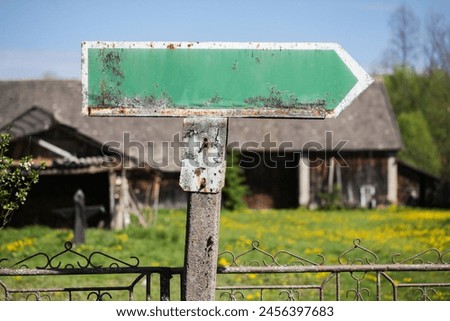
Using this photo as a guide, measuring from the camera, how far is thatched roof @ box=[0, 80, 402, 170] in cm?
2859

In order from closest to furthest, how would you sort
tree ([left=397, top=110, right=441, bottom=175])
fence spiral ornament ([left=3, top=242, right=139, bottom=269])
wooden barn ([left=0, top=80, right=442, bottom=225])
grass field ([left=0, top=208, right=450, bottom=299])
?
fence spiral ornament ([left=3, top=242, right=139, bottom=269]) < grass field ([left=0, top=208, right=450, bottom=299]) < wooden barn ([left=0, top=80, right=442, bottom=225]) < tree ([left=397, top=110, right=441, bottom=175])

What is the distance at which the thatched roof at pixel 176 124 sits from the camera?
28594 millimetres

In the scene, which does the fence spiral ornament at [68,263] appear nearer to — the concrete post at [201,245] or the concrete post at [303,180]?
the concrete post at [201,245]

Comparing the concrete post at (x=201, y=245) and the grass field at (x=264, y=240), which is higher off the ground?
the concrete post at (x=201, y=245)

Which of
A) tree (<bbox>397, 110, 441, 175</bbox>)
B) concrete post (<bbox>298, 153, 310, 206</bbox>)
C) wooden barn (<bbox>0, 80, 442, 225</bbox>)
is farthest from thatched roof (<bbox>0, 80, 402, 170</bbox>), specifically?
tree (<bbox>397, 110, 441, 175</bbox>)

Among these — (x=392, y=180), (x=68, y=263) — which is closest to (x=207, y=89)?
(x=68, y=263)

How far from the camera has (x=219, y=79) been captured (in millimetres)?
3199

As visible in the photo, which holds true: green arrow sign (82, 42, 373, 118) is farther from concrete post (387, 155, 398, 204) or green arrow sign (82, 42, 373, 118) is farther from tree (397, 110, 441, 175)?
tree (397, 110, 441, 175)

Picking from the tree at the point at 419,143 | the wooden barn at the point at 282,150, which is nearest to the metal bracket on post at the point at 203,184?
the wooden barn at the point at 282,150

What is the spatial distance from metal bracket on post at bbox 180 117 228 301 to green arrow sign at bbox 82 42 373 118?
0.31ft

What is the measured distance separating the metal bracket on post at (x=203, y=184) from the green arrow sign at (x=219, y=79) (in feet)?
0.31

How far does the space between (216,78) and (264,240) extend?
11727mm

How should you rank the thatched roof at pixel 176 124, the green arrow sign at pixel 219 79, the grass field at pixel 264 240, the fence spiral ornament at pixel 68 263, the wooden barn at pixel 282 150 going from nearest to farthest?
the green arrow sign at pixel 219 79
the fence spiral ornament at pixel 68 263
the grass field at pixel 264 240
the wooden barn at pixel 282 150
the thatched roof at pixel 176 124

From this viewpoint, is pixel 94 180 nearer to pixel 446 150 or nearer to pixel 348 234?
pixel 348 234
